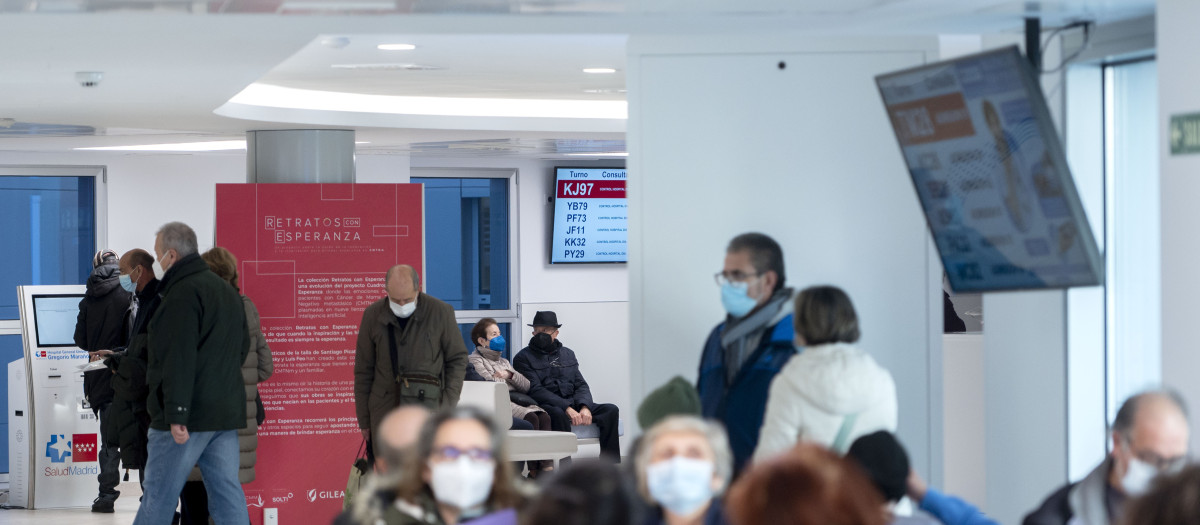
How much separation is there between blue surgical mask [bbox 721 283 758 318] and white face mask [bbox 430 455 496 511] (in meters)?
1.35

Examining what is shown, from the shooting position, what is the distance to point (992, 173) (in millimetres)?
3863

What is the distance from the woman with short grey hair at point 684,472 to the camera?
2982mm

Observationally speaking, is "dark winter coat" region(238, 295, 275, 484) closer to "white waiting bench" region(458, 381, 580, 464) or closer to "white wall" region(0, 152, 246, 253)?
"white waiting bench" region(458, 381, 580, 464)

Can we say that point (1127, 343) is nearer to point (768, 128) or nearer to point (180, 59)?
point (768, 128)

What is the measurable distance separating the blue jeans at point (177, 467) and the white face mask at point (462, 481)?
3.12 metres

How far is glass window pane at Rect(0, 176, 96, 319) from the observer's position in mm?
10562

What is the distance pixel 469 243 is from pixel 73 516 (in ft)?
15.7

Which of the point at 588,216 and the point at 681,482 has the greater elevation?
the point at 588,216

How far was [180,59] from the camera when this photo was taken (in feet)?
16.8

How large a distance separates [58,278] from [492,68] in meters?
5.83

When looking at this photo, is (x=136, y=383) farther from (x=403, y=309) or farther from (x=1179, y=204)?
(x=1179, y=204)

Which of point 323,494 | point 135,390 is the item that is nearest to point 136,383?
point 135,390

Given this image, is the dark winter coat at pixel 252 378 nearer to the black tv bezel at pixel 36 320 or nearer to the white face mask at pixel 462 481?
the black tv bezel at pixel 36 320

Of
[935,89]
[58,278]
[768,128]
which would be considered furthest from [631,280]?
[58,278]
